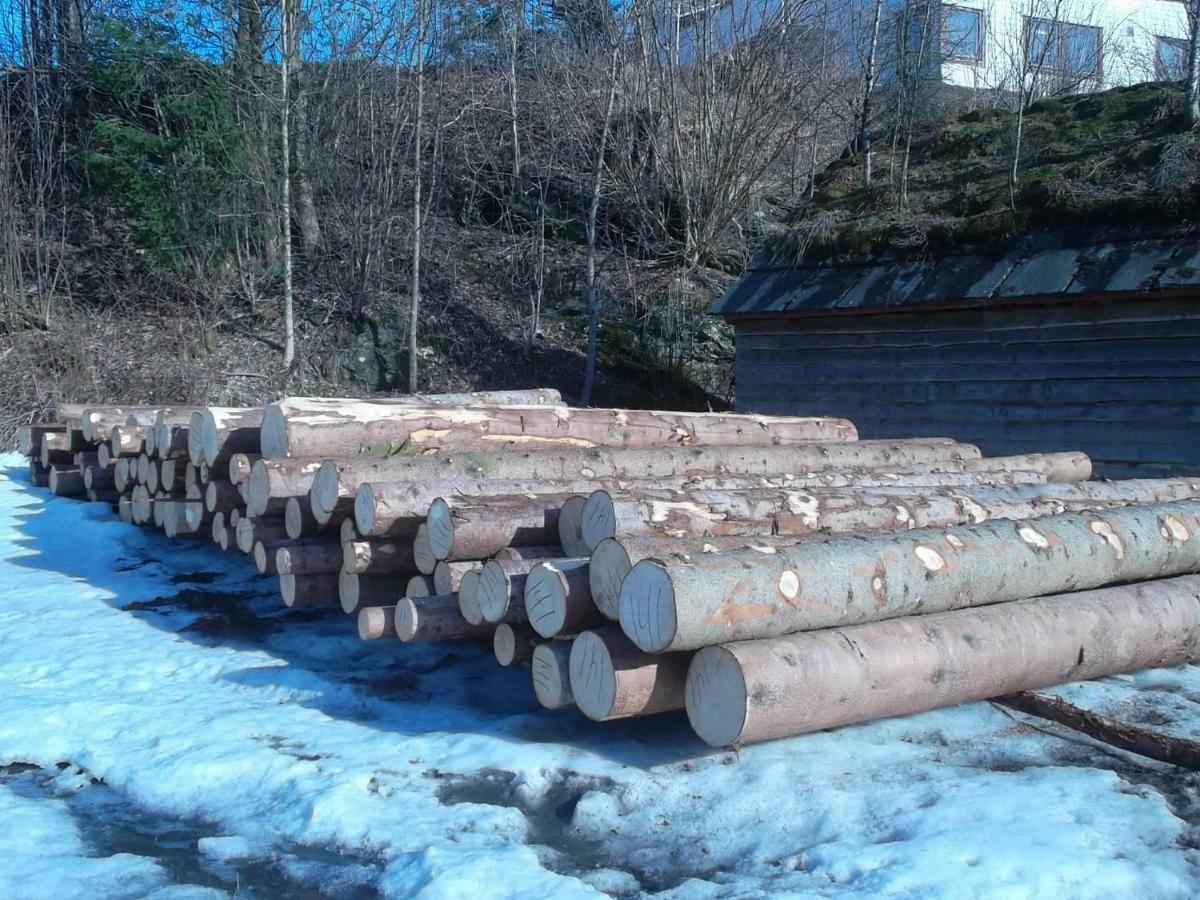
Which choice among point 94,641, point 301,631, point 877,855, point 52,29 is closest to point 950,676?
point 877,855

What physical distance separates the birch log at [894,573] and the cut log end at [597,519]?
83cm

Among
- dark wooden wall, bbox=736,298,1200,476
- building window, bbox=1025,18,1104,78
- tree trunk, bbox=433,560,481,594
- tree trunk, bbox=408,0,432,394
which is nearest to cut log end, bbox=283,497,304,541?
tree trunk, bbox=433,560,481,594

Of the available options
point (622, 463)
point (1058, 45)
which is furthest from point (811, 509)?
point (1058, 45)

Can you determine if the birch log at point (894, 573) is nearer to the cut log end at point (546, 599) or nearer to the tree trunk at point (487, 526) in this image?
the cut log end at point (546, 599)

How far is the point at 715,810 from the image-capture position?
3.96m

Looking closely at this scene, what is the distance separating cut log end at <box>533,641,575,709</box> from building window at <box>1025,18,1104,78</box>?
23.1 m

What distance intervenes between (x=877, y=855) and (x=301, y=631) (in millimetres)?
4036

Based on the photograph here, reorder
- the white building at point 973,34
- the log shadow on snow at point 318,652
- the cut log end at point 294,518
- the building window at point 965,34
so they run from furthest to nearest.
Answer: the building window at point 965,34, the white building at point 973,34, the cut log end at point 294,518, the log shadow on snow at point 318,652

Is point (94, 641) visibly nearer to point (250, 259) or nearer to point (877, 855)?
point (877, 855)

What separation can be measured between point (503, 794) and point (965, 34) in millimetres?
26777

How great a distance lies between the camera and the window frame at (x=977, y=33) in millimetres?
23969

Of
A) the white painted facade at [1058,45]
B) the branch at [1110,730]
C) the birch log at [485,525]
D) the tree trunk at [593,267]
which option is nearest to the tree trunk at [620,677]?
the birch log at [485,525]

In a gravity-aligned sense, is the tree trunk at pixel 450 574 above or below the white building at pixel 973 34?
below

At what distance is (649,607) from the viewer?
4.18 metres
